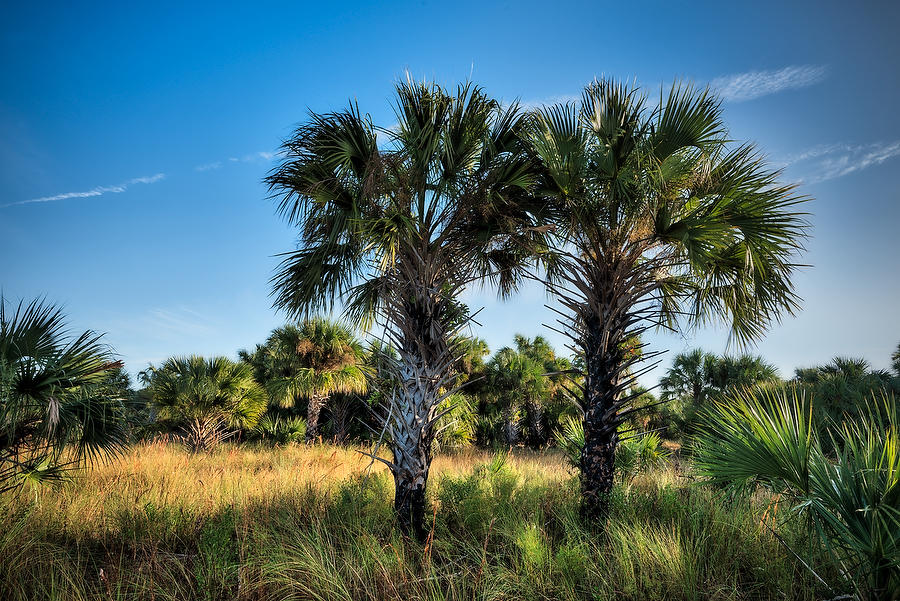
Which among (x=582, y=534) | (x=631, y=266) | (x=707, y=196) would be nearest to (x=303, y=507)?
(x=582, y=534)

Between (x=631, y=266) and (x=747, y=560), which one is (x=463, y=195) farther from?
(x=747, y=560)

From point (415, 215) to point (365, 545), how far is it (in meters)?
4.14

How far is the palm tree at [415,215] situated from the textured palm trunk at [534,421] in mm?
15176

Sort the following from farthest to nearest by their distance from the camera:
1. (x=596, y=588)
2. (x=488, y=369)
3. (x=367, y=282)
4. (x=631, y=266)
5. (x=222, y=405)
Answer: (x=488, y=369) → (x=222, y=405) → (x=367, y=282) → (x=631, y=266) → (x=596, y=588)

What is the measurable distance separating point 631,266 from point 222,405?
1338 cm

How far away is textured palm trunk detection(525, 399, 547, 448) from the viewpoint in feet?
67.2

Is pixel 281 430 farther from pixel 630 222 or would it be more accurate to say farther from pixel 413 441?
pixel 630 222

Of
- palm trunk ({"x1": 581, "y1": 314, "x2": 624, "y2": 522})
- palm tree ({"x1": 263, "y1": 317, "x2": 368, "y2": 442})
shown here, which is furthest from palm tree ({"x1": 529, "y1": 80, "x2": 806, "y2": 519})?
palm tree ({"x1": 263, "y1": 317, "x2": 368, "y2": 442})

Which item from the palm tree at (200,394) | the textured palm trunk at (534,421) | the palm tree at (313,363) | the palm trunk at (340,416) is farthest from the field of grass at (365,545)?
the textured palm trunk at (534,421)

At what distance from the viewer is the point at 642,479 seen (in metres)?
7.51

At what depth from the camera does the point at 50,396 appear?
4.07 meters

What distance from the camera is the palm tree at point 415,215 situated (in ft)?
17.8

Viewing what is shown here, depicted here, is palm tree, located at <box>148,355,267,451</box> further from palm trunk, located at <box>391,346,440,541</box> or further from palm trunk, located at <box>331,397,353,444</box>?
palm trunk, located at <box>391,346,440,541</box>

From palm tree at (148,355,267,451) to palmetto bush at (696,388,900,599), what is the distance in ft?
45.9
